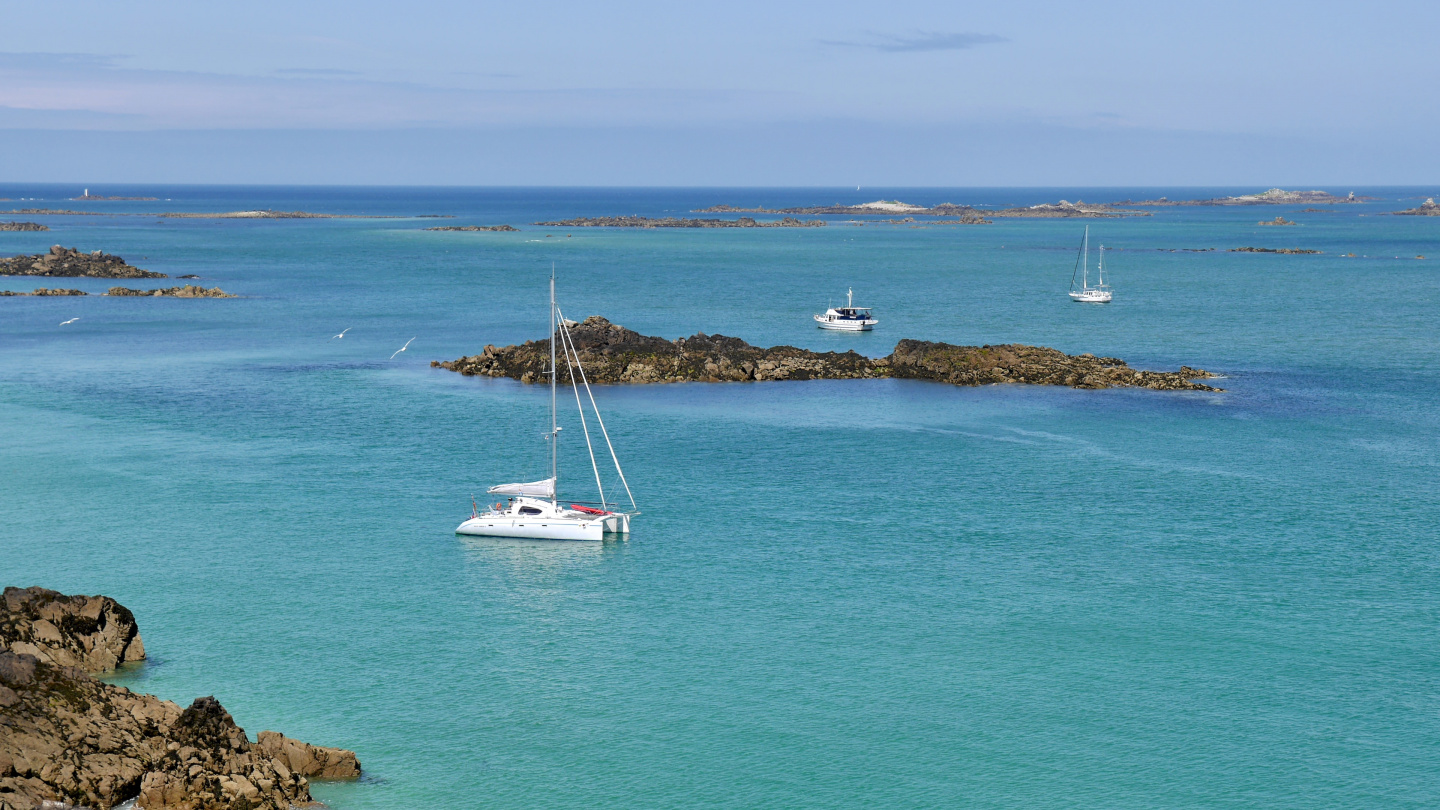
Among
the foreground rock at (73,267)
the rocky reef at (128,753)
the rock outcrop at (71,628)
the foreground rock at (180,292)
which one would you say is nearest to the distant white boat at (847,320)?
the foreground rock at (180,292)

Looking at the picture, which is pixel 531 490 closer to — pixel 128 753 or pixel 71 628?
pixel 71 628

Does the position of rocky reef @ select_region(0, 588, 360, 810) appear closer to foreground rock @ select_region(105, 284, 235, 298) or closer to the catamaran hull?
the catamaran hull

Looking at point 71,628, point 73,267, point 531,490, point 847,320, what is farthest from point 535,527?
point 73,267

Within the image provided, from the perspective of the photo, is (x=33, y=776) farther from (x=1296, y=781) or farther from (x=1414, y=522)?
(x=1414, y=522)

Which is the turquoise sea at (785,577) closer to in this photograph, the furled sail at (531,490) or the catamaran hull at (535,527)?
the catamaran hull at (535,527)

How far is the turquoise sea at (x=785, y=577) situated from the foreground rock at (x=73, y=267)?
56.9m

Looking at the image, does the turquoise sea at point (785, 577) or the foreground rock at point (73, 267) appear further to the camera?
the foreground rock at point (73, 267)

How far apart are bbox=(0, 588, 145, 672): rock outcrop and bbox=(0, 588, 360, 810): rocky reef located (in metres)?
2.19

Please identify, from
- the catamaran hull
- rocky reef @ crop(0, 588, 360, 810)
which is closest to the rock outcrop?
rocky reef @ crop(0, 588, 360, 810)

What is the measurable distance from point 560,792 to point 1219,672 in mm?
18436

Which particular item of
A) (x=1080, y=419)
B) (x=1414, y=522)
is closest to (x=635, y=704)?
(x=1414, y=522)

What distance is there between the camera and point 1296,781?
28.9m

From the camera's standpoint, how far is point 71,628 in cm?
3344

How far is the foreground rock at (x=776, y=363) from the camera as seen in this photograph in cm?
7831
